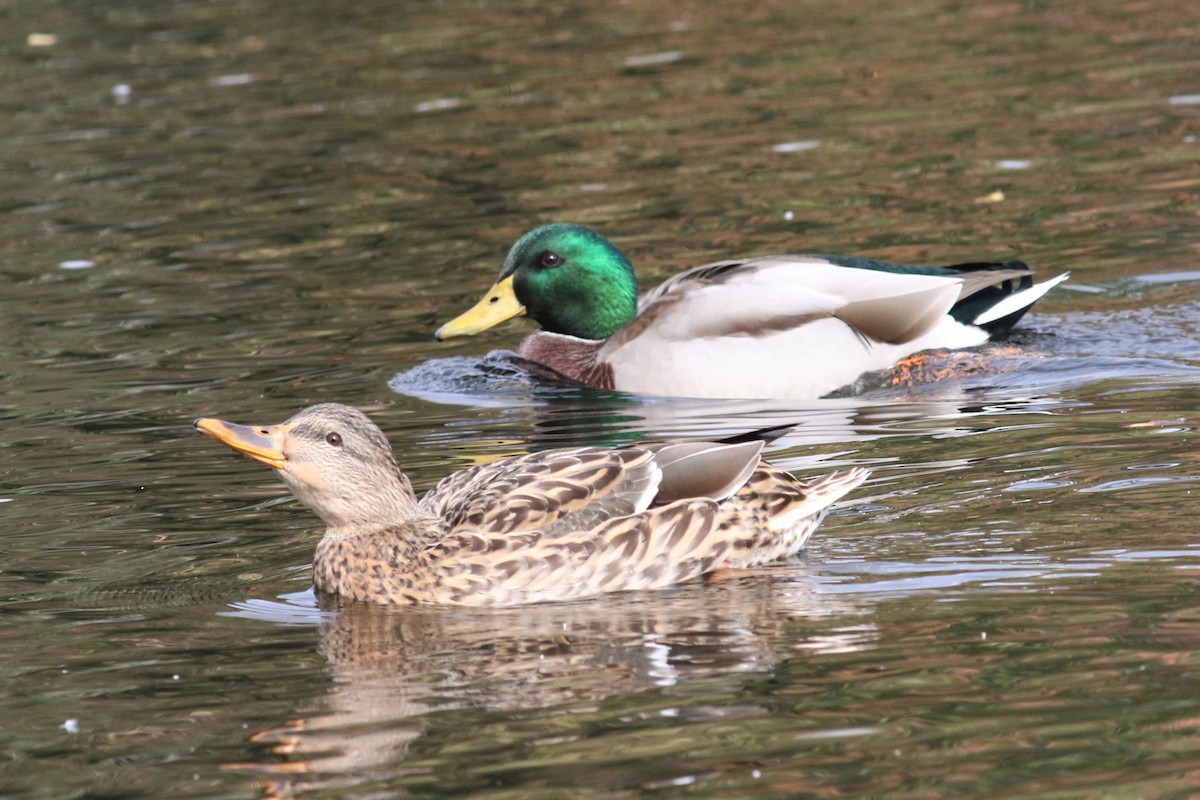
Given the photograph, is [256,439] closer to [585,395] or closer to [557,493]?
[557,493]

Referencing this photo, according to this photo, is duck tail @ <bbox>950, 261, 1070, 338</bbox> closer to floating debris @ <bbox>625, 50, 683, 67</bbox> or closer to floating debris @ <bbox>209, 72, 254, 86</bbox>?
floating debris @ <bbox>625, 50, 683, 67</bbox>

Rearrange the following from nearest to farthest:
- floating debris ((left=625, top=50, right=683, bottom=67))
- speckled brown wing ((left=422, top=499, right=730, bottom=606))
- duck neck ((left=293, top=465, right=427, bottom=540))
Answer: speckled brown wing ((left=422, top=499, right=730, bottom=606)) → duck neck ((left=293, top=465, right=427, bottom=540)) → floating debris ((left=625, top=50, right=683, bottom=67))

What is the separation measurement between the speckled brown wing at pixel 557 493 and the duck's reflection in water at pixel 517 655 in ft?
1.13

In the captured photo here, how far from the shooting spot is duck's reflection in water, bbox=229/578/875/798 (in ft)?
19.6

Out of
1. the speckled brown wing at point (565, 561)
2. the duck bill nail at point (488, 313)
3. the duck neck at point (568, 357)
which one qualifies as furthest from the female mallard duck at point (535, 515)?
the duck bill nail at point (488, 313)

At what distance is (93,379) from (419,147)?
21.4 ft

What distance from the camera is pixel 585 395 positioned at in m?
11.8

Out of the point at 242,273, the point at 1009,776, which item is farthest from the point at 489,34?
the point at 1009,776

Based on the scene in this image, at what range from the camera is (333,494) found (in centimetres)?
782

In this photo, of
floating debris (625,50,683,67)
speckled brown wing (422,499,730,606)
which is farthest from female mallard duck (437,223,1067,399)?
floating debris (625,50,683,67)

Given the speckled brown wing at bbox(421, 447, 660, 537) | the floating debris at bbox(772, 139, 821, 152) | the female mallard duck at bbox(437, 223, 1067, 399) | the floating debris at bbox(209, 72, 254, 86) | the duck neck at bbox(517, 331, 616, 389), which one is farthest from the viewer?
the floating debris at bbox(209, 72, 254, 86)

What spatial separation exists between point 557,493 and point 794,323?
4.01 m

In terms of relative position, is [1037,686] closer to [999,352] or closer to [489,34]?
[999,352]

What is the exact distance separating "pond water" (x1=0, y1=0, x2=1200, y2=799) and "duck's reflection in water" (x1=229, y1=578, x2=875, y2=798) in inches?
1.0
